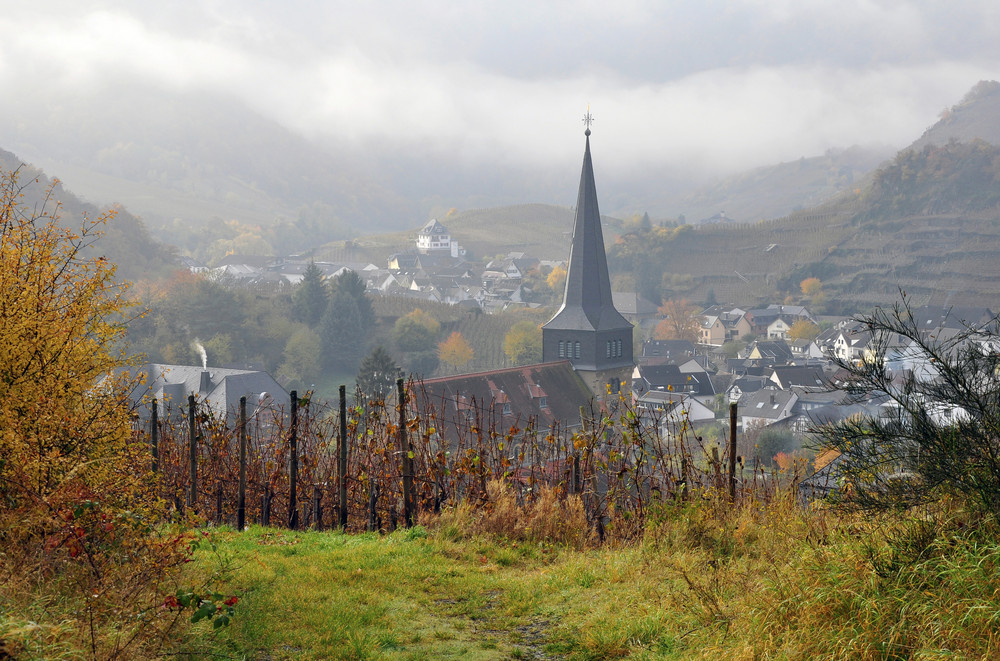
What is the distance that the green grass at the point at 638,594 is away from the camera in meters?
4.06

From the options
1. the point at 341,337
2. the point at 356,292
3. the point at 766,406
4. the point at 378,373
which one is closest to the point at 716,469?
the point at 378,373

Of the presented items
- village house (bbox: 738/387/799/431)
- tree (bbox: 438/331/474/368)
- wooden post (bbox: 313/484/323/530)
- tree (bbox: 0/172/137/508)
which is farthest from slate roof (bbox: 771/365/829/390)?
tree (bbox: 0/172/137/508)

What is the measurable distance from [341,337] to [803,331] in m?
66.8

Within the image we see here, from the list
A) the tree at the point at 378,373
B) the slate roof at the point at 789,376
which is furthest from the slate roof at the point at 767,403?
the tree at the point at 378,373

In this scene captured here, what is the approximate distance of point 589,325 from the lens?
48156 millimetres

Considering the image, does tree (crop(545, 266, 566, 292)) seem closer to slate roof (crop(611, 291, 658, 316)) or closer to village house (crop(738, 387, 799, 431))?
slate roof (crop(611, 291, 658, 316))

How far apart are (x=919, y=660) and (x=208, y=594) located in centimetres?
341

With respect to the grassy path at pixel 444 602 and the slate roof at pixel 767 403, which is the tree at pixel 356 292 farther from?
the grassy path at pixel 444 602

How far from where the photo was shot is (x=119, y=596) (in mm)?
4562

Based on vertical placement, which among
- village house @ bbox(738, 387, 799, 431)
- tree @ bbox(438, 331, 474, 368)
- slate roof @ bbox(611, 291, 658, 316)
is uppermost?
slate roof @ bbox(611, 291, 658, 316)

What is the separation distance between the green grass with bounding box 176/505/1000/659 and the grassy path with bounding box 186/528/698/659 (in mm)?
15

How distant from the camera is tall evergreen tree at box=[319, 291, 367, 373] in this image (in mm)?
74125

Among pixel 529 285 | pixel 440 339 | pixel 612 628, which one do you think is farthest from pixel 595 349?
pixel 529 285

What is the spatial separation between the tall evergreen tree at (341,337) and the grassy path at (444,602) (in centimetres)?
6752
